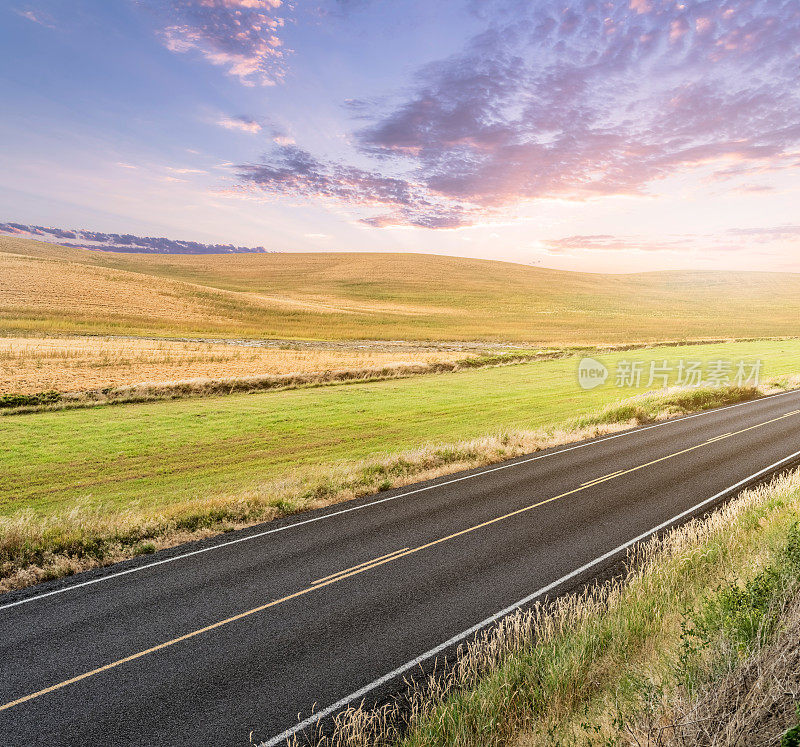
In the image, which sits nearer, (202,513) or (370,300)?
(202,513)

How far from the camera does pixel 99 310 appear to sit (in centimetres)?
7725

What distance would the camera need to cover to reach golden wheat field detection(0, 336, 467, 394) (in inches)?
1267

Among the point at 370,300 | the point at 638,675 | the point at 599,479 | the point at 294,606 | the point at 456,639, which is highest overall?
the point at 370,300

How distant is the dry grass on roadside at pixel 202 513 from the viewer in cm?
1092

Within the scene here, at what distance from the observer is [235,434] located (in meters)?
23.4

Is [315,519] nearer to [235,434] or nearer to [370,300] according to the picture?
[235,434]

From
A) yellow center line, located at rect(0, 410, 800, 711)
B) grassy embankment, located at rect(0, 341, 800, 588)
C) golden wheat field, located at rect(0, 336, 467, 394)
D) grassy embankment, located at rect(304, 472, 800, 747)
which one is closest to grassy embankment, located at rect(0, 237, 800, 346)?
golden wheat field, located at rect(0, 336, 467, 394)

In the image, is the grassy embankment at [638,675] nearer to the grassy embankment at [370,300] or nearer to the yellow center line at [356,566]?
the yellow center line at [356,566]

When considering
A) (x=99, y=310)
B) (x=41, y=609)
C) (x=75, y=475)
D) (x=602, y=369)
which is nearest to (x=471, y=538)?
(x=41, y=609)

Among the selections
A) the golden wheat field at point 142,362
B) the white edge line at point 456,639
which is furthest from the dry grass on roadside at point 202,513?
the golden wheat field at point 142,362

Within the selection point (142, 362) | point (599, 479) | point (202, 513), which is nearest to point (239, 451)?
point (202, 513)

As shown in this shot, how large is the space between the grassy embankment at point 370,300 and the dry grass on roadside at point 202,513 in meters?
58.4

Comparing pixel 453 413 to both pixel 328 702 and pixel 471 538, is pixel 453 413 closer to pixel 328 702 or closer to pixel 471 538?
pixel 471 538

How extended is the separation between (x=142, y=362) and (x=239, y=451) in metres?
24.5
